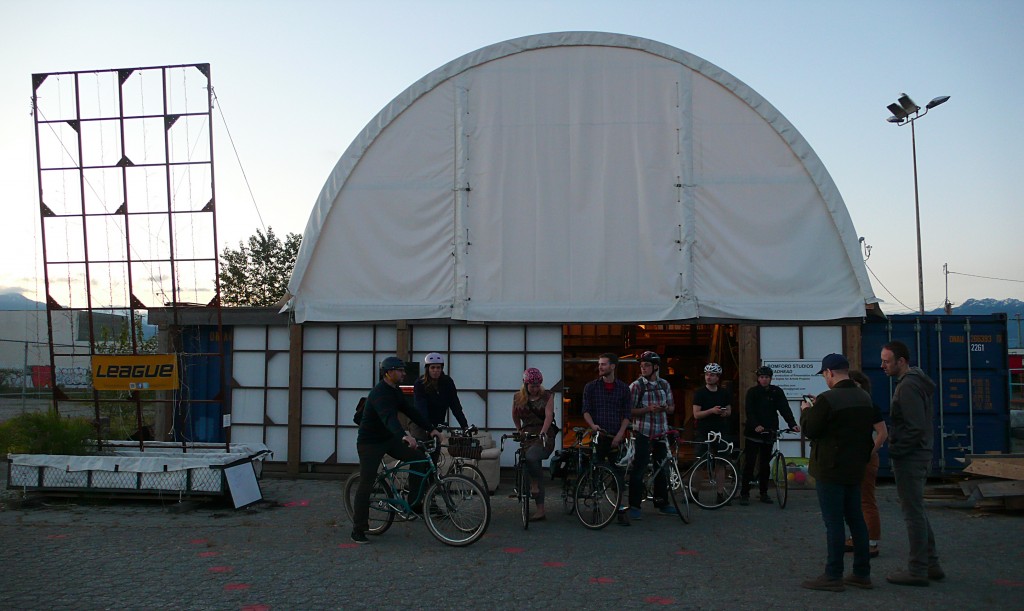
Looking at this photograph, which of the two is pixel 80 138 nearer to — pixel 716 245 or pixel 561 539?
pixel 561 539

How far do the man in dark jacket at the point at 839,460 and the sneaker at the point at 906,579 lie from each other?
0.32 meters

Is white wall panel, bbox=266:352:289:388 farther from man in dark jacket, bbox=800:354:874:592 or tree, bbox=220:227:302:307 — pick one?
tree, bbox=220:227:302:307

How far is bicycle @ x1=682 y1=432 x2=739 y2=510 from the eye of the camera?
10.0 meters

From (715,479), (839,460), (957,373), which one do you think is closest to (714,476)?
(715,479)

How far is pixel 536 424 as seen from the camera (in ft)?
30.3

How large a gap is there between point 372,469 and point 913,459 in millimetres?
4662

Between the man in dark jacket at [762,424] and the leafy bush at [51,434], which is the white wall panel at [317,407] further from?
the man in dark jacket at [762,424]

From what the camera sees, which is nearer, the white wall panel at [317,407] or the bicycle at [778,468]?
the bicycle at [778,468]

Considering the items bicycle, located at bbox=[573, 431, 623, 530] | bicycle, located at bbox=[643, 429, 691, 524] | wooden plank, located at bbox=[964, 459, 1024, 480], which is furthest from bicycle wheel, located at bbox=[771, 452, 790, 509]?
bicycle, located at bbox=[573, 431, 623, 530]

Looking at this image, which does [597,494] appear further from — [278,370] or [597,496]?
[278,370]

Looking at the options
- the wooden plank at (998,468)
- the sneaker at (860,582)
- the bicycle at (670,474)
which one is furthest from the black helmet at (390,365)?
the wooden plank at (998,468)

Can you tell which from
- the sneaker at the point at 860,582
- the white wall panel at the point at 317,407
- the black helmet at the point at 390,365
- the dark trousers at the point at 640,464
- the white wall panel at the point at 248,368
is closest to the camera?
the sneaker at the point at 860,582

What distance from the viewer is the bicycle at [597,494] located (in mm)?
8828

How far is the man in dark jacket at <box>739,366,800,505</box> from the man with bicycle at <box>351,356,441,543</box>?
4397mm
